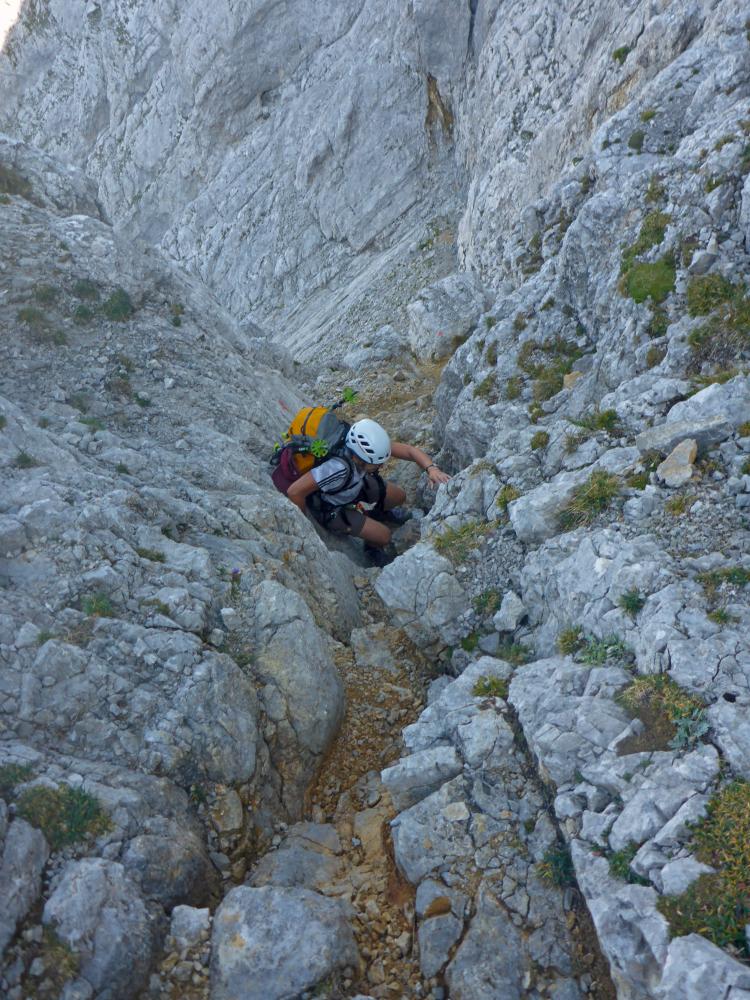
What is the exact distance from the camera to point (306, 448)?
38.5 ft

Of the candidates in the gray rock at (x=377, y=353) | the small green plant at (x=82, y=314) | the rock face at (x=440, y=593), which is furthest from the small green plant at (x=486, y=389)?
the gray rock at (x=377, y=353)

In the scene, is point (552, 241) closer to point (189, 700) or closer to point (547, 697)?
point (547, 697)

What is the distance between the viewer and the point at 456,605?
8953mm

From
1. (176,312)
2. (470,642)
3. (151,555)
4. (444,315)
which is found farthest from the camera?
(444,315)

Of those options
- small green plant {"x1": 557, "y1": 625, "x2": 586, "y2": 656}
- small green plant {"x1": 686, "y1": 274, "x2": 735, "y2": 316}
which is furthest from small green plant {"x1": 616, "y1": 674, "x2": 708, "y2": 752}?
small green plant {"x1": 686, "y1": 274, "x2": 735, "y2": 316}

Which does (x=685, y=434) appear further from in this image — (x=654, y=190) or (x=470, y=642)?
(x=654, y=190)

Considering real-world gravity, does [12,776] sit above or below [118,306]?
below

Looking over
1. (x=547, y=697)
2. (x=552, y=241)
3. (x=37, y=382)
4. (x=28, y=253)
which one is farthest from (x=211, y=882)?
(x=552, y=241)

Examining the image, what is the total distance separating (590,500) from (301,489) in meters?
5.09

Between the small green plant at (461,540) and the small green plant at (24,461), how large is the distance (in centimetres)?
540

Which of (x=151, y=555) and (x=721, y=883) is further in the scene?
(x=151, y=555)

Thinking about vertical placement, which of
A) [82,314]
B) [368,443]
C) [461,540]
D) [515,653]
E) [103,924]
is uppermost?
[82,314]

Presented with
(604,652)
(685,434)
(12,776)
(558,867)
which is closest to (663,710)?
(604,652)

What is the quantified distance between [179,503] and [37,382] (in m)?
3.58
